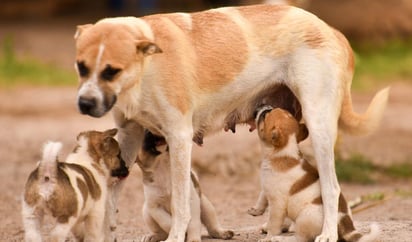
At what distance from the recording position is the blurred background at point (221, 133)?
10953 mm

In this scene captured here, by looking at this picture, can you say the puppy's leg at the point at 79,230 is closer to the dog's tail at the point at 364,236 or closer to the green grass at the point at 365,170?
the dog's tail at the point at 364,236

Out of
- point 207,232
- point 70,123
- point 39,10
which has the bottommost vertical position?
point 39,10

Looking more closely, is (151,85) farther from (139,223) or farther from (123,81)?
(139,223)

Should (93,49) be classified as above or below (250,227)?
above

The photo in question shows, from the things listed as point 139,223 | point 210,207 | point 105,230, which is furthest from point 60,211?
point 139,223

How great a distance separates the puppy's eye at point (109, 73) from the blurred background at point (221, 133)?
2101mm

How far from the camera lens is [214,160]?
1270 cm

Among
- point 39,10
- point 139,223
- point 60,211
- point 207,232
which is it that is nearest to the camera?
point 60,211

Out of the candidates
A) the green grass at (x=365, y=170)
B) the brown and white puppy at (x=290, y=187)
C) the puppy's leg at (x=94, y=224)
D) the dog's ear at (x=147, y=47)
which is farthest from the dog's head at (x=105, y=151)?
the green grass at (x=365, y=170)

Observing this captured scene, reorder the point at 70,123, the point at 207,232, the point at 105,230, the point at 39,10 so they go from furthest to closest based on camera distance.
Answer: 1. the point at 39,10
2. the point at 70,123
3. the point at 207,232
4. the point at 105,230

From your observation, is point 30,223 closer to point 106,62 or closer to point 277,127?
point 106,62

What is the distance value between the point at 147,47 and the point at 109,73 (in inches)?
13.8

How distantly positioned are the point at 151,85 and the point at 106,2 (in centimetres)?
1636

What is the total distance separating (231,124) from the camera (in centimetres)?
821
